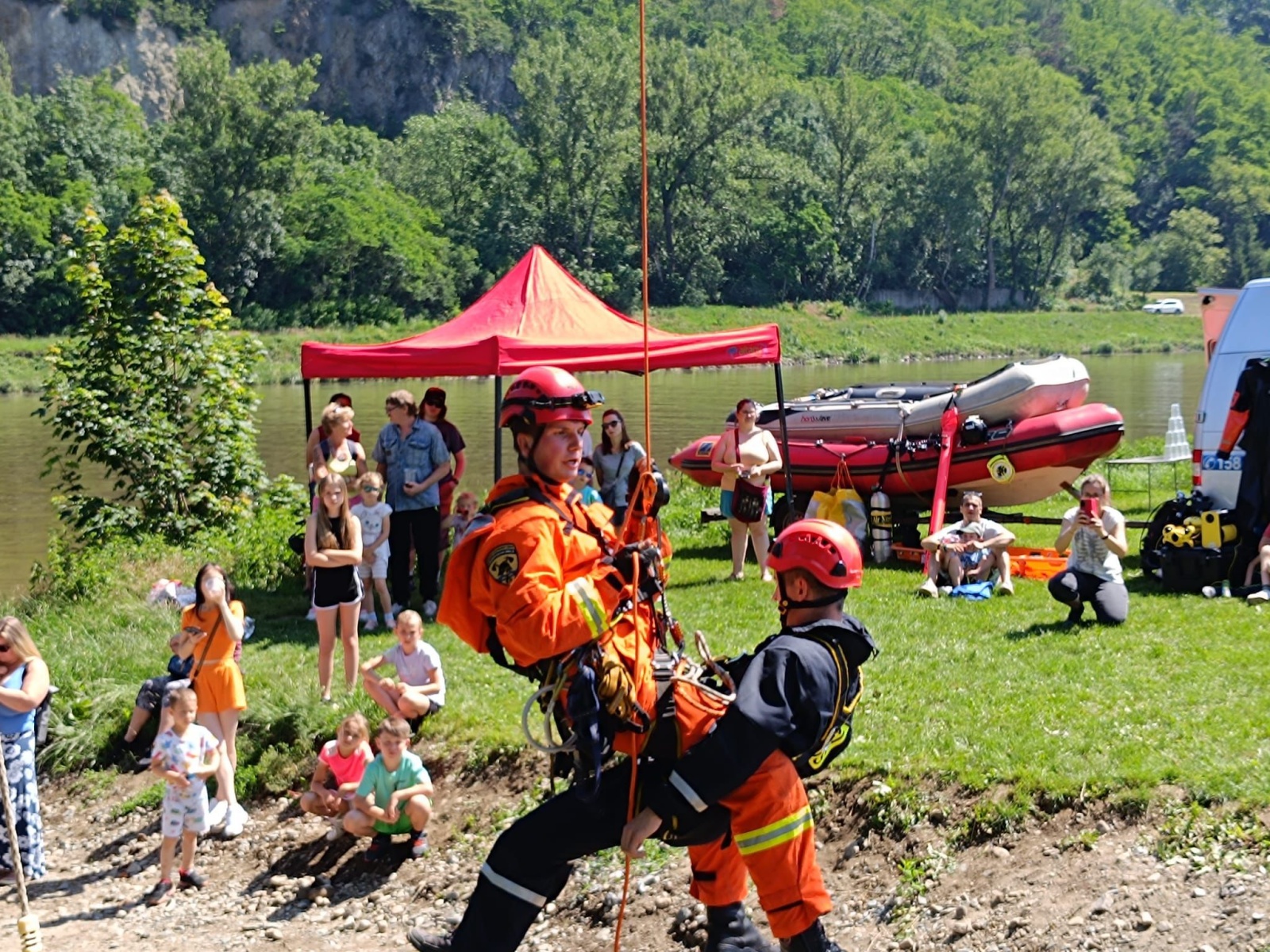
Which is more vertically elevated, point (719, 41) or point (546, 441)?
point (719, 41)

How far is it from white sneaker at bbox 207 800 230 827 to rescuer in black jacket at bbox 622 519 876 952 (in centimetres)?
460

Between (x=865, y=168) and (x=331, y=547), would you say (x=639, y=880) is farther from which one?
(x=865, y=168)

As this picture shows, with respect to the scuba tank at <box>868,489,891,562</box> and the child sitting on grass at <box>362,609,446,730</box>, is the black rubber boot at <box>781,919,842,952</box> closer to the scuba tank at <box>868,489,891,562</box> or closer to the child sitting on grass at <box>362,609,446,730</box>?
the child sitting on grass at <box>362,609,446,730</box>

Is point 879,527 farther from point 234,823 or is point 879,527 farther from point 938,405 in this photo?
point 234,823

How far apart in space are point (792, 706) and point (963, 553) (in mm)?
7190

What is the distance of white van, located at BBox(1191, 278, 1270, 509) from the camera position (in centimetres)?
1181

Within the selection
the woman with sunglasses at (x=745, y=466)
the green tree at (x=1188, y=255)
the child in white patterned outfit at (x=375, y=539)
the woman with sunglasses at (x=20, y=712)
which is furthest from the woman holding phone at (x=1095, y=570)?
the green tree at (x=1188, y=255)

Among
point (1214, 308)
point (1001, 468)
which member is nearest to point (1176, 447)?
point (1214, 308)

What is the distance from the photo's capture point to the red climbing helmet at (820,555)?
475 centimetres

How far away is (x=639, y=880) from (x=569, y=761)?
2364 mm

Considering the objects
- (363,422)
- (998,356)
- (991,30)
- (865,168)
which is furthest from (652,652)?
(991,30)

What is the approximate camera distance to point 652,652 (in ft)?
16.3

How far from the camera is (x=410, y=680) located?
9.06 meters

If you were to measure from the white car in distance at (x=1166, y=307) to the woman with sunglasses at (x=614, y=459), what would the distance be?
282ft
